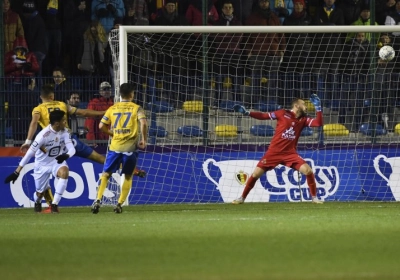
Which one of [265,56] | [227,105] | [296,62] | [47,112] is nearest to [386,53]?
[296,62]

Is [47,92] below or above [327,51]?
below

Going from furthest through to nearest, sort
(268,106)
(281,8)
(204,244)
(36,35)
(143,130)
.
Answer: (281,8)
(36,35)
(268,106)
(143,130)
(204,244)

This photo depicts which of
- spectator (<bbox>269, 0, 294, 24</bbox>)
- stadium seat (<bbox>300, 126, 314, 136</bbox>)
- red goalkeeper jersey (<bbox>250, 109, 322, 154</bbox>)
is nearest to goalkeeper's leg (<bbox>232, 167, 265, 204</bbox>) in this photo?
red goalkeeper jersey (<bbox>250, 109, 322, 154</bbox>)

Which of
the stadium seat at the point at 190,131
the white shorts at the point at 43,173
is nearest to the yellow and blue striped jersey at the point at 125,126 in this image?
Result: the white shorts at the point at 43,173

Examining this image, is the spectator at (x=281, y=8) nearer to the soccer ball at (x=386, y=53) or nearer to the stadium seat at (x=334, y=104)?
the stadium seat at (x=334, y=104)

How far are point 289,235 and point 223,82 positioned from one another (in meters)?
7.96

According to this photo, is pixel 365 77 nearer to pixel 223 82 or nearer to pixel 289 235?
pixel 223 82

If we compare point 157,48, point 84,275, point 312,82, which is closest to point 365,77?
point 312,82

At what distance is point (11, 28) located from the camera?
2022cm

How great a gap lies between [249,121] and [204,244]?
8.37 meters

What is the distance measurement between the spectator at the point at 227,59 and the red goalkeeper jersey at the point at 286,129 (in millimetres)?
1757

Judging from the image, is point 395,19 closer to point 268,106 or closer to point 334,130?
point 334,130

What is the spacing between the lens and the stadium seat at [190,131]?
19.5 meters

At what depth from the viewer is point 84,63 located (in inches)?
819
